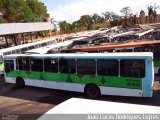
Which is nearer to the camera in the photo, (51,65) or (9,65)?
(51,65)

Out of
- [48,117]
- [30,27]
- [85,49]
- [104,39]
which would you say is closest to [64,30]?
[30,27]

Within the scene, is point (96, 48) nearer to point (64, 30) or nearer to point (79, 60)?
point (79, 60)

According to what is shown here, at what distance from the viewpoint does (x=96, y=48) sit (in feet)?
63.2

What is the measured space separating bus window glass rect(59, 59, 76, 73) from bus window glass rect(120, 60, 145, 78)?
107 inches

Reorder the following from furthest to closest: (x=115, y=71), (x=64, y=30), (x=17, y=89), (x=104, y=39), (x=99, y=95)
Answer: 1. (x=64, y=30)
2. (x=104, y=39)
3. (x=17, y=89)
4. (x=99, y=95)
5. (x=115, y=71)

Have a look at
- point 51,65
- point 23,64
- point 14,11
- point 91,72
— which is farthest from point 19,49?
point 14,11

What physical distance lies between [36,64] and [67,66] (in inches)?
91.0

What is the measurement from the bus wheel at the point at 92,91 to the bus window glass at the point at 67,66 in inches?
44.9

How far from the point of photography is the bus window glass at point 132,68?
1240 centimetres

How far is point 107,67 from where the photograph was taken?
13.4m

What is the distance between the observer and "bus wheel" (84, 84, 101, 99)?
551 inches

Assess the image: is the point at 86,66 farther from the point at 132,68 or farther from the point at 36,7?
the point at 36,7

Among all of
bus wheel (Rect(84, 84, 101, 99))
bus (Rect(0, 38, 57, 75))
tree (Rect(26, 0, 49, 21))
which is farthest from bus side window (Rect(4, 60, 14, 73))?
tree (Rect(26, 0, 49, 21))

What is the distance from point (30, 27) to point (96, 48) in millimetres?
22842
